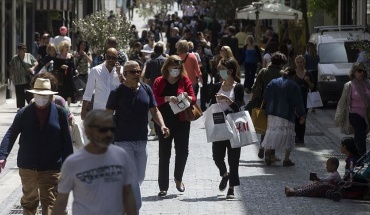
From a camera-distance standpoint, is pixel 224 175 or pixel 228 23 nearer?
pixel 224 175

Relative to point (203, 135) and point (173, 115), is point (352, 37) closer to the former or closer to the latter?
point (203, 135)

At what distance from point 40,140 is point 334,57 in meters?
17.8

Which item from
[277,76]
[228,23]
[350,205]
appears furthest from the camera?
[228,23]

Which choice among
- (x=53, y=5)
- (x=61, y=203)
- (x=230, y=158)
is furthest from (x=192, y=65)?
(x=53, y=5)

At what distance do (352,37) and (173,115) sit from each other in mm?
14583

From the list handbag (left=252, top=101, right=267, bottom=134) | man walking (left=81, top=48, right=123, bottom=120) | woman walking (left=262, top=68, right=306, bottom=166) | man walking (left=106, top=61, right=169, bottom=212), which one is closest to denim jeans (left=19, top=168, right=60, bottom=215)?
man walking (left=106, top=61, right=169, bottom=212)

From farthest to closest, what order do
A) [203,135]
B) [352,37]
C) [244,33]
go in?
[244,33] < [352,37] < [203,135]

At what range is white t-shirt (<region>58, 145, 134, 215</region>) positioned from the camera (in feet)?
23.7

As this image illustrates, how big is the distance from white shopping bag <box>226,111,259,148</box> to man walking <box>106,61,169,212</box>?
6.90ft

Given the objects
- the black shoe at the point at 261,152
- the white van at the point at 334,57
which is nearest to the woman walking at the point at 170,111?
the black shoe at the point at 261,152

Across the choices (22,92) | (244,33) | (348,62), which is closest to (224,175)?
(22,92)

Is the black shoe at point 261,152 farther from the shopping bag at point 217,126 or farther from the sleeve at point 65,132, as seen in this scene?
the sleeve at point 65,132

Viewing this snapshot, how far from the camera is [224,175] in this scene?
1377cm

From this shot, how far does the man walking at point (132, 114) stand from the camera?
11.5m
